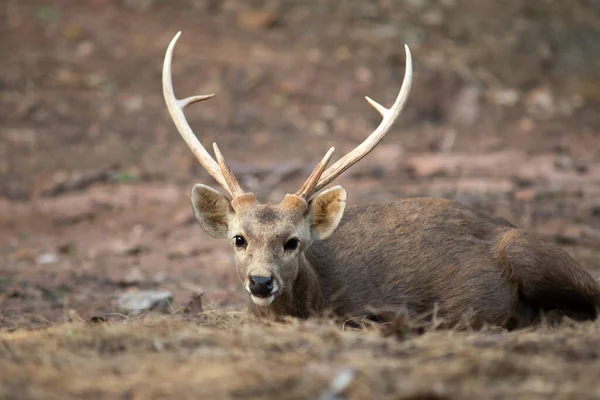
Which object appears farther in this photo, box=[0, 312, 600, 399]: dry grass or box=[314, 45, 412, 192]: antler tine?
box=[314, 45, 412, 192]: antler tine

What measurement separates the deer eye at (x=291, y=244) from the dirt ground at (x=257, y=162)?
1.88 ft

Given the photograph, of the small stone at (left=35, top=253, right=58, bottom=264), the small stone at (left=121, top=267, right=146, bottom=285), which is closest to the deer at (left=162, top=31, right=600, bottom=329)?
the small stone at (left=121, top=267, right=146, bottom=285)

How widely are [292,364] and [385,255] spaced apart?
2.56 metres

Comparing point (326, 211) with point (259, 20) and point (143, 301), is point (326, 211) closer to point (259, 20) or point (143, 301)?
point (143, 301)

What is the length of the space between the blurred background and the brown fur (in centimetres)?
128

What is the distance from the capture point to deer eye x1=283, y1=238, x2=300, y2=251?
20.1 feet

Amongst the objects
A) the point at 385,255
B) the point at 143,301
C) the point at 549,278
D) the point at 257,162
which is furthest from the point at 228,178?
the point at 257,162

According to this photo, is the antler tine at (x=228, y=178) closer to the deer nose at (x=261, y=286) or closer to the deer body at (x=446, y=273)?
the deer body at (x=446, y=273)

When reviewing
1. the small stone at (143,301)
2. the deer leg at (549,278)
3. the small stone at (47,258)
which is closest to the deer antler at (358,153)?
the deer leg at (549,278)

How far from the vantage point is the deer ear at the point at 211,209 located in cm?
639

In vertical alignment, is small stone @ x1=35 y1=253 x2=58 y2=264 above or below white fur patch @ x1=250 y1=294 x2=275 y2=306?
below

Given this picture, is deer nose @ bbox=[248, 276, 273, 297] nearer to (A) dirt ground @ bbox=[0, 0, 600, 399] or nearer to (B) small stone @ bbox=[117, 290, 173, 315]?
(A) dirt ground @ bbox=[0, 0, 600, 399]

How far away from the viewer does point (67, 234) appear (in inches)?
412

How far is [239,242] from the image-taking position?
246 inches
